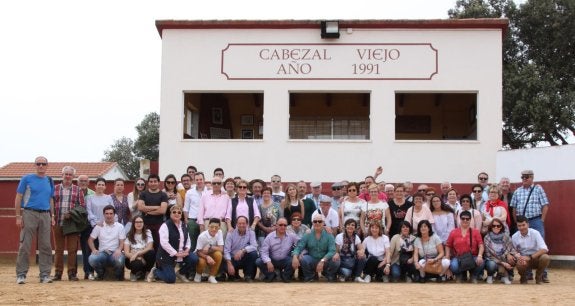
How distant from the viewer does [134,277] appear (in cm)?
1194

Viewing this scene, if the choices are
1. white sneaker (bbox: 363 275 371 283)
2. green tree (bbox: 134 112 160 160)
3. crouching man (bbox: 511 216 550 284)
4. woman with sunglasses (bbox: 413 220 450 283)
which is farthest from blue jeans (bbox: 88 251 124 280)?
green tree (bbox: 134 112 160 160)

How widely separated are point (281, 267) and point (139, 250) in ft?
7.28

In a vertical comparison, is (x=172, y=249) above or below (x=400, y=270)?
above

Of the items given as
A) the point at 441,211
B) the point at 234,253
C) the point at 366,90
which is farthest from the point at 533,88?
the point at 234,253

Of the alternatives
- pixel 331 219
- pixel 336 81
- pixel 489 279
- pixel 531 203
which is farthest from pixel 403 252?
pixel 336 81

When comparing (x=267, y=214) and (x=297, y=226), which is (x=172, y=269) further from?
(x=297, y=226)

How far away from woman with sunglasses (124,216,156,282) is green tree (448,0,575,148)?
17.9 m

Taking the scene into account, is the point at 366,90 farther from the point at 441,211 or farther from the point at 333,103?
the point at 441,211

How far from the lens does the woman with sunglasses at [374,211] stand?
40.1ft

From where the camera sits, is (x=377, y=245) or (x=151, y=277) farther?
(x=377, y=245)

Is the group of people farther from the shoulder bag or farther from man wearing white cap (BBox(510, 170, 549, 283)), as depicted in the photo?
man wearing white cap (BBox(510, 170, 549, 283))

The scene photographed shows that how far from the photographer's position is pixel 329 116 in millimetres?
21141

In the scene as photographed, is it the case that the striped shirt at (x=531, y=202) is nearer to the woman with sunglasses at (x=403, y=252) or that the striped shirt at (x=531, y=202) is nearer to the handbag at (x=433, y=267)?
the handbag at (x=433, y=267)

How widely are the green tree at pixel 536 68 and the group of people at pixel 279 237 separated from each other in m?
15.3
